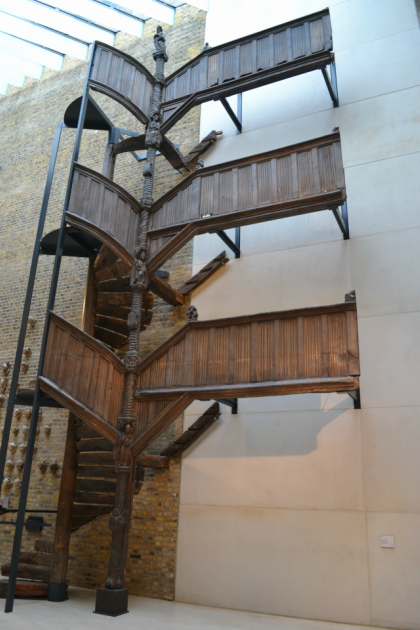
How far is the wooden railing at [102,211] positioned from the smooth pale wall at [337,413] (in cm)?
196

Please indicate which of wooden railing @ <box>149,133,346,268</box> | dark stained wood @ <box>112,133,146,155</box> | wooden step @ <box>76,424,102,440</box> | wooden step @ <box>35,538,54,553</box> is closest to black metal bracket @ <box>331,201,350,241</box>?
wooden railing @ <box>149,133,346,268</box>

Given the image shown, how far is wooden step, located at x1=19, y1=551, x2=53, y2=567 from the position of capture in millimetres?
7945

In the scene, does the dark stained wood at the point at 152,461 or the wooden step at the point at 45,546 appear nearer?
the dark stained wood at the point at 152,461

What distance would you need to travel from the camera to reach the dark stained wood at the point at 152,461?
7.88m

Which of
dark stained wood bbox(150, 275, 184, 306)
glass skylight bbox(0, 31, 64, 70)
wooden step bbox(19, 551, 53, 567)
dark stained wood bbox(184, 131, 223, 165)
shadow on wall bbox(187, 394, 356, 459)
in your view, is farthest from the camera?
glass skylight bbox(0, 31, 64, 70)

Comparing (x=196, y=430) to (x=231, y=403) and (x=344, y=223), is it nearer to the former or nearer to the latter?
(x=231, y=403)

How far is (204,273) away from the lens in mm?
9578

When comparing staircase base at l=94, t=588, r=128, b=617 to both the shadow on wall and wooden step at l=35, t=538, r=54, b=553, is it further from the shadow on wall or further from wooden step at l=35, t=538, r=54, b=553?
the shadow on wall

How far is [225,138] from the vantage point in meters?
10.5

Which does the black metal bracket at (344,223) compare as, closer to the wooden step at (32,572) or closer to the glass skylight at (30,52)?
the wooden step at (32,572)

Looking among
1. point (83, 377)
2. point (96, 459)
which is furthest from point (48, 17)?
point (96, 459)

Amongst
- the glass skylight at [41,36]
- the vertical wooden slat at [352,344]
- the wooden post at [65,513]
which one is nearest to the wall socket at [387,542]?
the vertical wooden slat at [352,344]

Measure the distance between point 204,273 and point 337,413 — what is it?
12.0 ft

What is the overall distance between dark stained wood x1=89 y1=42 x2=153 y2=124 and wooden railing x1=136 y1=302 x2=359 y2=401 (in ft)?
15.1
